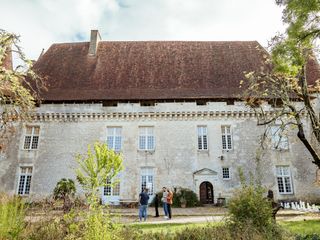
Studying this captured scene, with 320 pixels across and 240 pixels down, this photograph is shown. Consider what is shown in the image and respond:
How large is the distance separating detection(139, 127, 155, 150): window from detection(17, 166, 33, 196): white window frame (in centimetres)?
725

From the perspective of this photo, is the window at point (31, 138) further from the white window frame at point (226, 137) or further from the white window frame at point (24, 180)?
the white window frame at point (226, 137)

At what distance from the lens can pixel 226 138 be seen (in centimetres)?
1908

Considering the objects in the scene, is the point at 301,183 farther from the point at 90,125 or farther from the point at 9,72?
the point at 9,72

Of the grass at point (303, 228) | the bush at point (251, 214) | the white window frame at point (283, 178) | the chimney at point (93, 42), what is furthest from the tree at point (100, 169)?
the chimney at point (93, 42)

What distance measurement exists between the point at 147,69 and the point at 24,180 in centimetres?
1135

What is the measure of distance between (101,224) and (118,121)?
14.8 meters

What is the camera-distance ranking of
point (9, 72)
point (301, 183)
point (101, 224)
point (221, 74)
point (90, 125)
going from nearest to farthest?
point (101, 224), point (9, 72), point (301, 183), point (90, 125), point (221, 74)

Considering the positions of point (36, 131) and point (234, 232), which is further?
point (36, 131)

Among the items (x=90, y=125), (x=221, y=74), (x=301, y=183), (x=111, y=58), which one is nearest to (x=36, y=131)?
(x=90, y=125)

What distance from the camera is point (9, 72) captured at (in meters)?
10.5

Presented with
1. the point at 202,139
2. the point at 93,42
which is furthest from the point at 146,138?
the point at 93,42

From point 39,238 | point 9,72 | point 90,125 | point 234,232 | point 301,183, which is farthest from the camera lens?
point 90,125

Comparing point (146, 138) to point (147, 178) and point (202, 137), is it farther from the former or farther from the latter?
point (202, 137)

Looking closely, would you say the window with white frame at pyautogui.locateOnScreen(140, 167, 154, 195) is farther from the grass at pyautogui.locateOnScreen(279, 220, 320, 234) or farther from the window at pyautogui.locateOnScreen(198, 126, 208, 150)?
the grass at pyautogui.locateOnScreen(279, 220, 320, 234)
